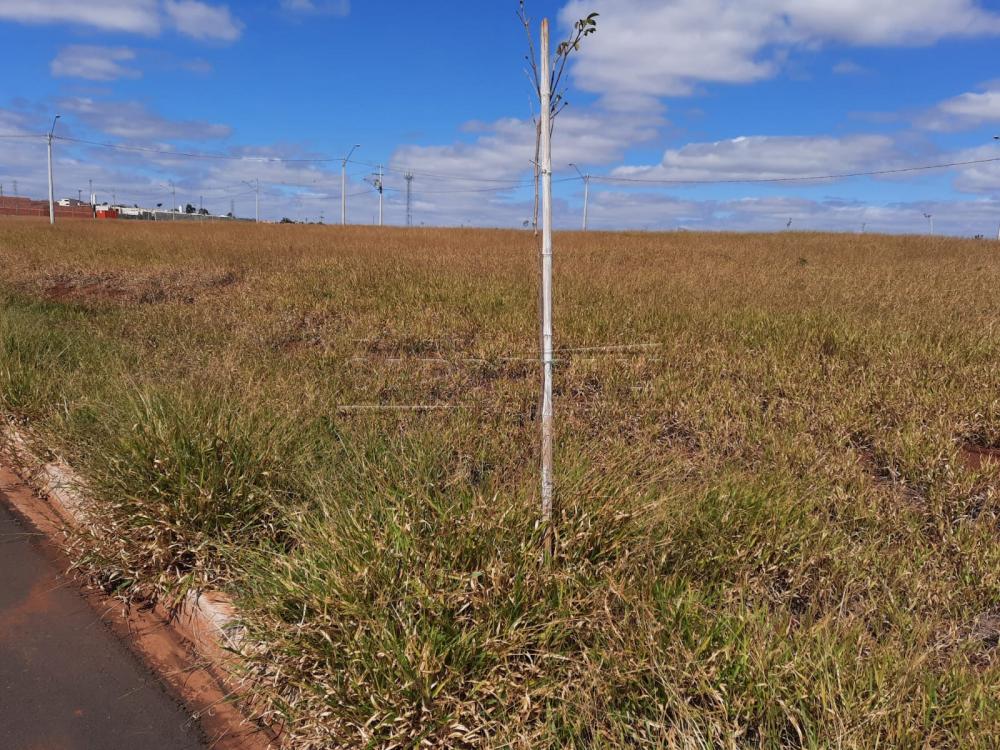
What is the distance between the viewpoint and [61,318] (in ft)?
27.3

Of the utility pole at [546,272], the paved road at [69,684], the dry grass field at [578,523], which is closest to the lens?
the dry grass field at [578,523]

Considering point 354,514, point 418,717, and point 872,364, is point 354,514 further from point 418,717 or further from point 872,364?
point 872,364

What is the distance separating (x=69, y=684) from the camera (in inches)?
96.0

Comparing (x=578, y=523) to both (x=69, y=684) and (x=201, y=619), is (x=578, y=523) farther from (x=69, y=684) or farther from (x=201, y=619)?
(x=69, y=684)

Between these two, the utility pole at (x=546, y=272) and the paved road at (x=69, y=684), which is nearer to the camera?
the paved road at (x=69, y=684)

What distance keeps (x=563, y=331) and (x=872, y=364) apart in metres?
2.93

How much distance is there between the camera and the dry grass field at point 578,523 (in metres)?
1.98

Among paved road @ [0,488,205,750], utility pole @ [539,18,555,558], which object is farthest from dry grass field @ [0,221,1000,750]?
paved road @ [0,488,205,750]

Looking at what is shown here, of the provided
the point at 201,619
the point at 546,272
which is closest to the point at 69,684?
the point at 201,619

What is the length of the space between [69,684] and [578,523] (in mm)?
2017

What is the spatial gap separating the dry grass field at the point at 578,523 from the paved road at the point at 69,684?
0.27 meters

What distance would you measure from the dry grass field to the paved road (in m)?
0.27

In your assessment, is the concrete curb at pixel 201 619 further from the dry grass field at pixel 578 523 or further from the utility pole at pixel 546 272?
the utility pole at pixel 546 272

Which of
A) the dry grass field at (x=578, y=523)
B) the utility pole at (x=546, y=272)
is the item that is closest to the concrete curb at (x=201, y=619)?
the dry grass field at (x=578, y=523)
